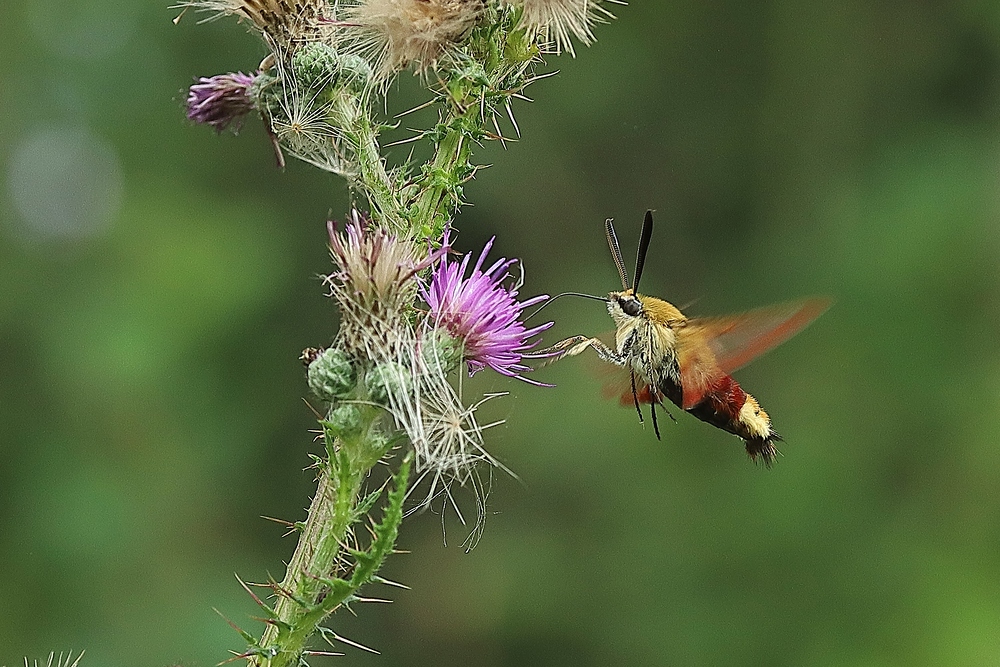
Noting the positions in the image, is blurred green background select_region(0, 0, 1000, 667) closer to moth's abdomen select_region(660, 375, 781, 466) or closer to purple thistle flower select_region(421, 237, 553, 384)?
moth's abdomen select_region(660, 375, 781, 466)

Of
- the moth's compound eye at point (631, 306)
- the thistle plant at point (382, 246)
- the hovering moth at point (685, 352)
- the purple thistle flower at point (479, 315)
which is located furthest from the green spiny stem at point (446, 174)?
the moth's compound eye at point (631, 306)

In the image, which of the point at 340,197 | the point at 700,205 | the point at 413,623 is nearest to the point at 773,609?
the point at 413,623

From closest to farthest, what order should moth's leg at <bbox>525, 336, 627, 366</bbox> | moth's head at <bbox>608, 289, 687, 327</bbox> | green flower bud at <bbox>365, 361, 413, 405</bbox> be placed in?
1. green flower bud at <bbox>365, 361, 413, 405</bbox>
2. moth's leg at <bbox>525, 336, 627, 366</bbox>
3. moth's head at <bbox>608, 289, 687, 327</bbox>

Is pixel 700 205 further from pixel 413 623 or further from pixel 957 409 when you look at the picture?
pixel 413 623

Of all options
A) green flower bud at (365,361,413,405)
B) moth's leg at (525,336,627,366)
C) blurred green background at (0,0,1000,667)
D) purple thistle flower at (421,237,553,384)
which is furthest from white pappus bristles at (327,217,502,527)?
blurred green background at (0,0,1000,667)

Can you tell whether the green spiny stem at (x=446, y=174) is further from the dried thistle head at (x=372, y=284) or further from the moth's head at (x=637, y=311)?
the moth's head at (x=637, y=311)
